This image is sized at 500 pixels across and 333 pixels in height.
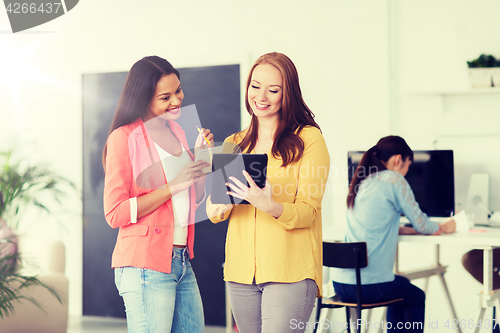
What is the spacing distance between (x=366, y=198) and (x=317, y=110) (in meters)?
1.10

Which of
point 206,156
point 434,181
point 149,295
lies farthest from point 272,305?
point 434,181

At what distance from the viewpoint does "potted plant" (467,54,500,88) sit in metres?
2.87

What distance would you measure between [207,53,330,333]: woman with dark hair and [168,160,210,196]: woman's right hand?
0.10 meters

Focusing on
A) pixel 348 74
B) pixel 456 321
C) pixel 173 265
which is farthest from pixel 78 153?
pixel 456 321

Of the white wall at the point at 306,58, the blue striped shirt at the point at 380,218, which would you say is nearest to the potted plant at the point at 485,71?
the white wall at the point at 306,58

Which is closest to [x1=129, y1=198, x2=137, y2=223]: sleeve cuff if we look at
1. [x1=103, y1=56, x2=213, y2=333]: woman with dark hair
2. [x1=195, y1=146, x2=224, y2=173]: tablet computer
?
[x1=103, y1=56, x2=213, y2=333]: woman with dark hair

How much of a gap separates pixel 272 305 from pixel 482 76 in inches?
Answer: 91.9

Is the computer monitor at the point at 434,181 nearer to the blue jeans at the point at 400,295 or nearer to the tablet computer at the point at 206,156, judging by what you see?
the blue jeans at the point at 400,295

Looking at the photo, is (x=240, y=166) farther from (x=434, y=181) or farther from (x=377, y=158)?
(x=434, y=181)

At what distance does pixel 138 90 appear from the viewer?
1.31 meters

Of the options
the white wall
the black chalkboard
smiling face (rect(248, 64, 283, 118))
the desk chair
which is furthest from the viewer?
the black chalkboard

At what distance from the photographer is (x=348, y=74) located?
318 centimetres

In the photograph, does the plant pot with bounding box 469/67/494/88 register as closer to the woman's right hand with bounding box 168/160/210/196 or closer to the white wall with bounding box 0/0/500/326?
the white wall with bounding box 0/0/500/326

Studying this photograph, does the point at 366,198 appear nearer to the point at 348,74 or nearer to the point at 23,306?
the point at 348,74
